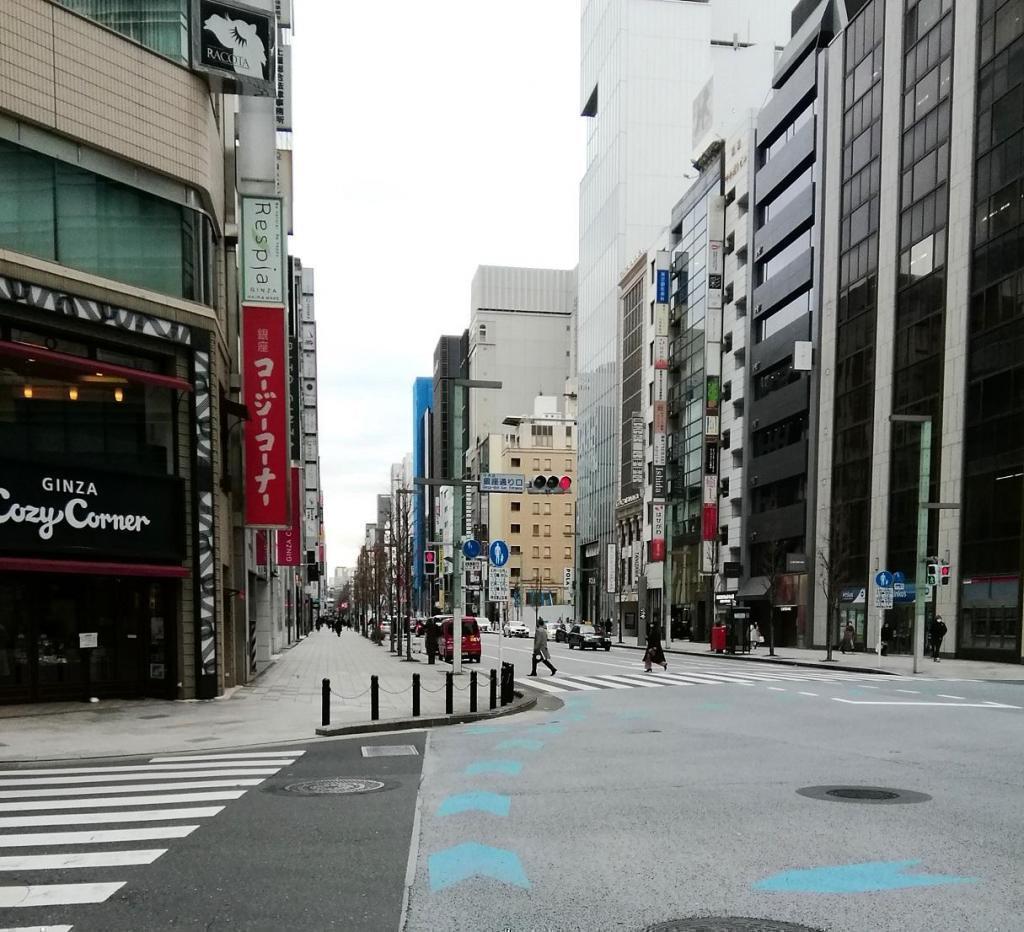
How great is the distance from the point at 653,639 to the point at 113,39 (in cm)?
2276

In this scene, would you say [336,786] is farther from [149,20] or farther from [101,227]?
[149,20]

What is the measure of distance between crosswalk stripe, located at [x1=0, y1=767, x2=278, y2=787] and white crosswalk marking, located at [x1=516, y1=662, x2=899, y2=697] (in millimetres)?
14274

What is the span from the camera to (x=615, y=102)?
375 ft

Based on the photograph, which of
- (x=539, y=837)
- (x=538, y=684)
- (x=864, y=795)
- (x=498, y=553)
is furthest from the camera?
(x=538, y=684)

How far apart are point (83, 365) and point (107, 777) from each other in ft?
31.9

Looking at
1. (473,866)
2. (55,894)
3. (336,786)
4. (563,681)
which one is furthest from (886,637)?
(55,894)

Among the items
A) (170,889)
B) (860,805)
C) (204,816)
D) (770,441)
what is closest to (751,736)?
(860,805)

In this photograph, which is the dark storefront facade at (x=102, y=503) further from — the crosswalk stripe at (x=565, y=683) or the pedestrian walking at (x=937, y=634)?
the pedestrian walking at (x=937, y=634)

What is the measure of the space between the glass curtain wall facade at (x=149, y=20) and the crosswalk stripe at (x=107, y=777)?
15351 millimetres

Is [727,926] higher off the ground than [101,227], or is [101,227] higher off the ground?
[101,227]

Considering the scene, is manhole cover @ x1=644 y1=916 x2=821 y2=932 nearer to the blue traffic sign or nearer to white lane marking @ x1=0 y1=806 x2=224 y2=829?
white lane marking @ x1=0 y1=806 x2=224 y2=829

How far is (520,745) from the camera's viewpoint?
14.5 meters

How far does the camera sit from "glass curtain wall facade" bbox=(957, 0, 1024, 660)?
4034 centimetres

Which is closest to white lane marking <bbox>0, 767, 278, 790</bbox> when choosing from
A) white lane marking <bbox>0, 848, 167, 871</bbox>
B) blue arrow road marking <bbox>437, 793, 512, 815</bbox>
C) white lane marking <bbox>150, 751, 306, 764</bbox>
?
white lane marking <bbox>150, 751, 306, 764</bbox>
